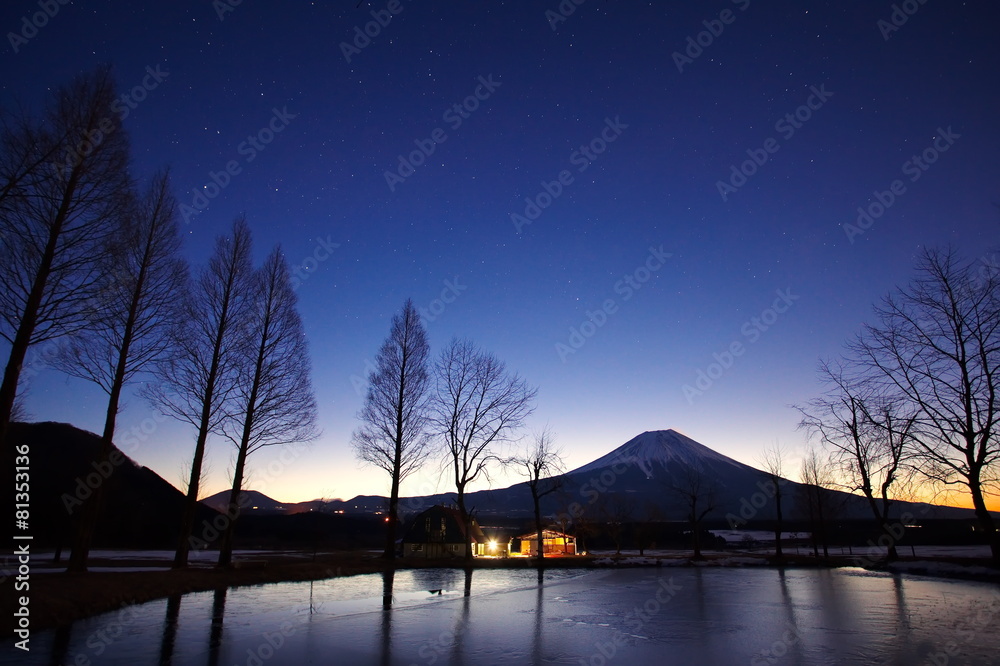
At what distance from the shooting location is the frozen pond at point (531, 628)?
29.0ft

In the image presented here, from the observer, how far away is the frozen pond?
29.0 ft

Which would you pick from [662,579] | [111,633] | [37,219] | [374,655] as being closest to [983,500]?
[662,579]

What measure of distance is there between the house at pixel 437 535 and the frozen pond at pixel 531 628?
141 ft

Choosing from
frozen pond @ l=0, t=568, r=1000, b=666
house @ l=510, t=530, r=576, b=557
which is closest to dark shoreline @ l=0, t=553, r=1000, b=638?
frozen pond @ l=0, t=568, r=1000, b=666

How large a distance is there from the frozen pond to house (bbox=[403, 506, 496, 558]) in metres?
43.1

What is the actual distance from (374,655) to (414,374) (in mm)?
21522

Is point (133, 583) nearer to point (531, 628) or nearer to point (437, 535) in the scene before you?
point (531, 628)

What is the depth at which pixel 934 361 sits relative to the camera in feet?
65.1

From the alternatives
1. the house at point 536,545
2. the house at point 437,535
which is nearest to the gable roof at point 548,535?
the house at point 536,545

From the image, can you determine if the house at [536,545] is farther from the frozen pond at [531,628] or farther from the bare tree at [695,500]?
the frozen pond at [531,628]

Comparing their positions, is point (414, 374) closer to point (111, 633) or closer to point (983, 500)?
point (111, 633)

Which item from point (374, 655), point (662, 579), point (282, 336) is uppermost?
point (282, 336)

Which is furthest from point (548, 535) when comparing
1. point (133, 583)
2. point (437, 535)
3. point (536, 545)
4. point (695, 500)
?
point (133, 583)

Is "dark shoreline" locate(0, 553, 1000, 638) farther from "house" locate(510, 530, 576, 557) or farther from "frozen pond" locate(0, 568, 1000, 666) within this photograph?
"house" locate(510, 530, 576, 557)
